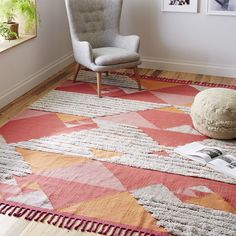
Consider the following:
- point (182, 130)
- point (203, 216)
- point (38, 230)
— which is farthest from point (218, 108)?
point (38, 230)

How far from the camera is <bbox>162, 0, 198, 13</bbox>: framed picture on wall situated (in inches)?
171

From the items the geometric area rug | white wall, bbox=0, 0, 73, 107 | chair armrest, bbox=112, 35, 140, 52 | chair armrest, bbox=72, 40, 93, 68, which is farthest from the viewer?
chair armrest, bbox=112, 35, 140, 52

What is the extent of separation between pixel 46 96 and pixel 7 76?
0.39m

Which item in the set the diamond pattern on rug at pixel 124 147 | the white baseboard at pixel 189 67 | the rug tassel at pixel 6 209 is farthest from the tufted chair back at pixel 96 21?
the rug tassel at pixel 6 209

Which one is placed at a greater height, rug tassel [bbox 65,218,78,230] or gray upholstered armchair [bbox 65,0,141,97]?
gray upholstered armchair [bbox 65,0,141,97]

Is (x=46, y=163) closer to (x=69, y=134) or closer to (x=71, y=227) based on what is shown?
(x=69, y=134)

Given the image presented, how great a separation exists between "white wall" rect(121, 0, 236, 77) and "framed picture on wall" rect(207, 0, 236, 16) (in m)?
0.05

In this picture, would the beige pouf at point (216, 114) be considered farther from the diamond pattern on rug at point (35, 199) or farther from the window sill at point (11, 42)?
the window sill at point (11, 42)

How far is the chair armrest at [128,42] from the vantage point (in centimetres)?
411

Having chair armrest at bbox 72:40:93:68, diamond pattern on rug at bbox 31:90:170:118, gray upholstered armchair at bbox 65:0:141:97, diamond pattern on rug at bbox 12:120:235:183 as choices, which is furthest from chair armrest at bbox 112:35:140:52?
diamond pattern on rug at bbox 12:120:235:183

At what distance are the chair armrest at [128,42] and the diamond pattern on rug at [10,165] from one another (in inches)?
64.3

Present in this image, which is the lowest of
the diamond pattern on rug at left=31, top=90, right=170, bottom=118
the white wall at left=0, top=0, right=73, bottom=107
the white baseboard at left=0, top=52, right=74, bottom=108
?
the diamond pattern on rug at left=31, top=90, right=170, bottom=118

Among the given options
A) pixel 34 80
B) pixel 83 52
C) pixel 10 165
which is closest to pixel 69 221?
pixel 10 165

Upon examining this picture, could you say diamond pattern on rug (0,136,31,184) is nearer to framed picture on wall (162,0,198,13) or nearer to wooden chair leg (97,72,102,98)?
wooden chair leg (97,72,102,98)
